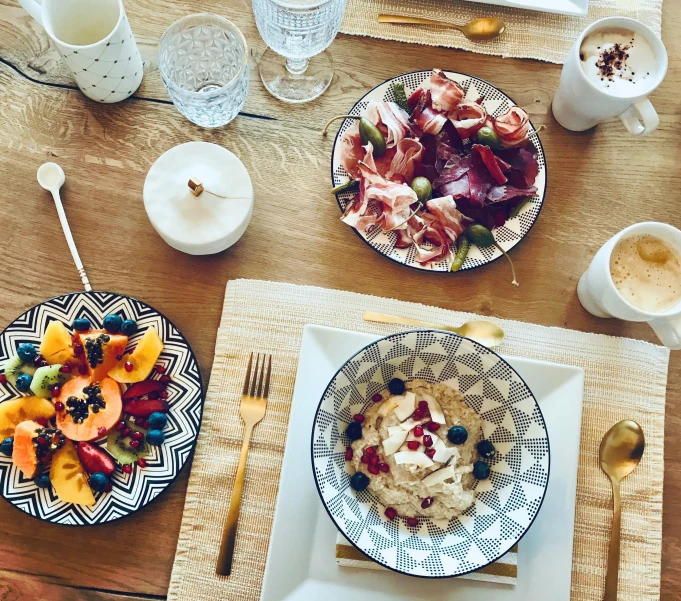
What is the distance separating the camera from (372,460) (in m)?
1.09

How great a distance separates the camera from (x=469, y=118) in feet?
4.10

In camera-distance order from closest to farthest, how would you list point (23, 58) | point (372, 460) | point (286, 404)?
1. point (372, 460)
2. point (286, 404)
3. point (23, 58)

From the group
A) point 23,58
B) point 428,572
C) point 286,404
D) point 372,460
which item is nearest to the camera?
point 428,572

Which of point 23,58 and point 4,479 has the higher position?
point 23,58

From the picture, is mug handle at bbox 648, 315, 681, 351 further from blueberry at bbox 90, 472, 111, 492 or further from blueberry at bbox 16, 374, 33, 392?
blueberry at bbox 16, 374, 33, 392

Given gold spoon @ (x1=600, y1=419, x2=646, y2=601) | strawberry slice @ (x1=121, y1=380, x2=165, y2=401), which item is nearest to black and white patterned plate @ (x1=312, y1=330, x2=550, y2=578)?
gold spoon @ (x1=600, y1=419, x2=646, y2=601)

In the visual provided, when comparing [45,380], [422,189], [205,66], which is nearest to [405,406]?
[422,189]

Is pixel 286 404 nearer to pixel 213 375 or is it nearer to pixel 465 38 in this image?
pixel 213 375

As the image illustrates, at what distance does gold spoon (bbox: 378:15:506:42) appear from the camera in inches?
54.4

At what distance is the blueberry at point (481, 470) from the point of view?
1103mm

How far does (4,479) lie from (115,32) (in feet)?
2.67

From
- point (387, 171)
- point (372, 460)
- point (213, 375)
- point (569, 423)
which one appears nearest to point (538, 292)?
point (569, 423)

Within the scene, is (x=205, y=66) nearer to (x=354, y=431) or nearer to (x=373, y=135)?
(x=373, y=135)

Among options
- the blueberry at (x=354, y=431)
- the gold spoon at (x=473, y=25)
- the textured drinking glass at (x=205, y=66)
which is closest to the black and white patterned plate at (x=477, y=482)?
the blueberry at (x=354, y=431)
